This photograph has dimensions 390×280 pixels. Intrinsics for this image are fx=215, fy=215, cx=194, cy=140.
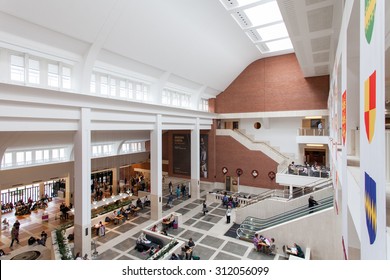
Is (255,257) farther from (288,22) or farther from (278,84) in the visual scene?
(278,84)

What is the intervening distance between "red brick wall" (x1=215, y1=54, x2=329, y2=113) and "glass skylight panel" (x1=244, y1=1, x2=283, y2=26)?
7.32 metres

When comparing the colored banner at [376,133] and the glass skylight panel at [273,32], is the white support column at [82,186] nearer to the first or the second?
the colored banner at [376,133]

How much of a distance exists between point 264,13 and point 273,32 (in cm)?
291

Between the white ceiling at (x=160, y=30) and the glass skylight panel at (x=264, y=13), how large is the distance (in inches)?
43.7

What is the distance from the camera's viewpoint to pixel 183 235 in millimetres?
12812

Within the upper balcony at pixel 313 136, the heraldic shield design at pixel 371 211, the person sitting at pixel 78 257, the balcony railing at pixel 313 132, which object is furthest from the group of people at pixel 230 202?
the heraldic shield design at pixel 371 211

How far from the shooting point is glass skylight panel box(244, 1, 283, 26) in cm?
1144

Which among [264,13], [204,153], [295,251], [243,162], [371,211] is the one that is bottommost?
[295,251]

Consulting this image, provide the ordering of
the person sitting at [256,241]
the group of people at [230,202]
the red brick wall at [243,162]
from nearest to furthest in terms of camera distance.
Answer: the person sitting at [256,241] < the group of people at [230,202] < the red brick wall at [243,162]

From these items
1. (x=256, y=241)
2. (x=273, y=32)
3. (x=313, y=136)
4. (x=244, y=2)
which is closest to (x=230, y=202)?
(x=256, y=241)

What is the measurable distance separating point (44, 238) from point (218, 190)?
583 inches

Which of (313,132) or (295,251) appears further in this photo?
(313,132)

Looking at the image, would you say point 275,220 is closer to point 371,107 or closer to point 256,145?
point 256,145

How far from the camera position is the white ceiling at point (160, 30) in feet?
24.9
